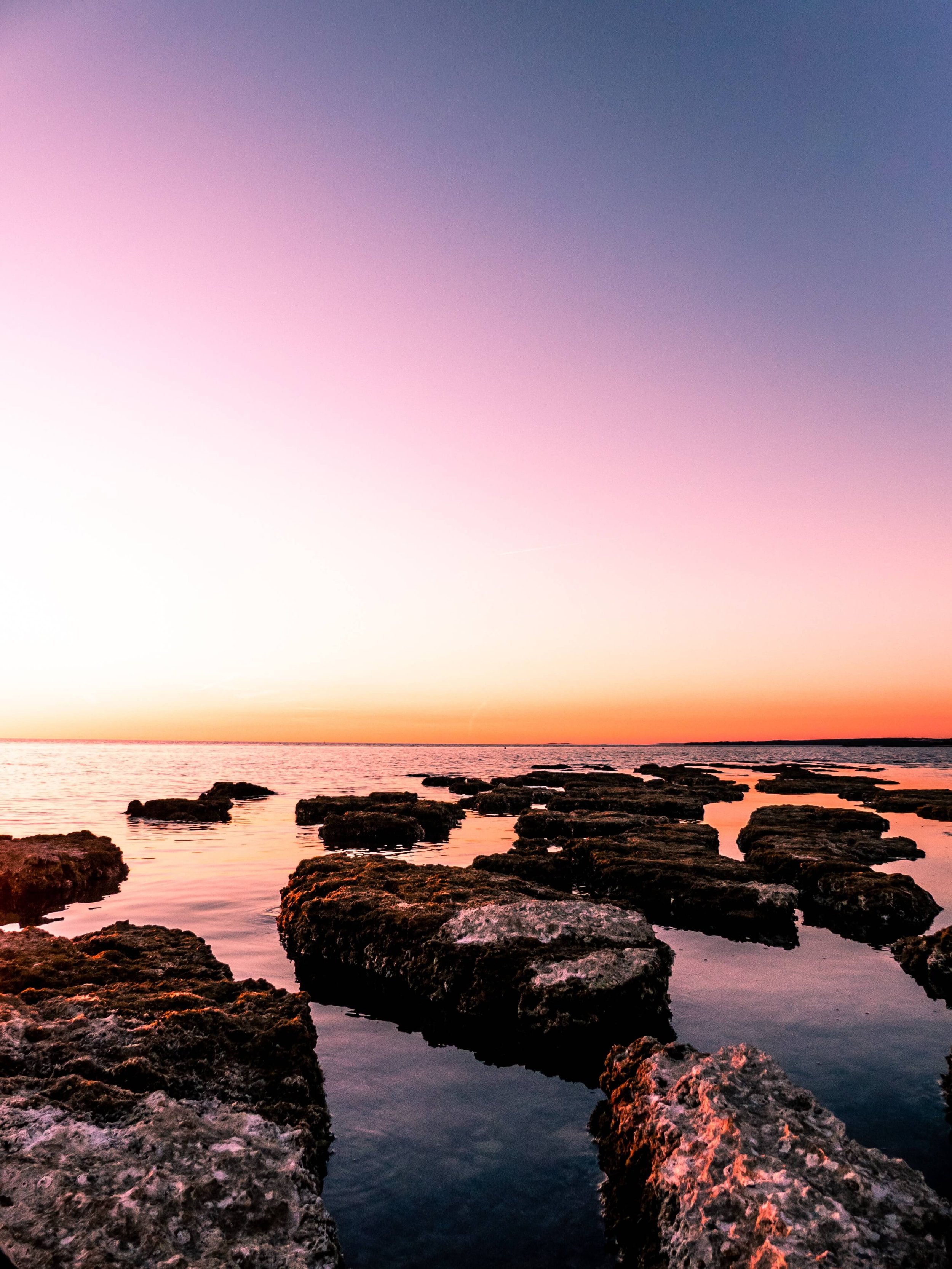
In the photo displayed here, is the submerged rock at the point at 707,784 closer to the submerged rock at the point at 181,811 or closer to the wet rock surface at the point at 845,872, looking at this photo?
the wet rock surface at the point at 845,872

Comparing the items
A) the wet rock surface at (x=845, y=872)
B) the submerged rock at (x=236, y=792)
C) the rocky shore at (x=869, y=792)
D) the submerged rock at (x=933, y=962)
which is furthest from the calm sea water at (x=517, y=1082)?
the submerged rock at (x=236, y=792)

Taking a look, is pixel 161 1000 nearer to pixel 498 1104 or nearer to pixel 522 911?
pixel 498 1104

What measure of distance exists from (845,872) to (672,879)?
4.61m

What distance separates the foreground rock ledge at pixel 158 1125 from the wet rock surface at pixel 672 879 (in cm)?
993

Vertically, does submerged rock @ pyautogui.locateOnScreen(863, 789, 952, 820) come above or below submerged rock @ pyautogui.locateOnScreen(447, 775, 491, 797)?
above

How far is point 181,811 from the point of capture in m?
34.9

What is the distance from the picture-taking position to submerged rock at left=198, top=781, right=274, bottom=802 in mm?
44394

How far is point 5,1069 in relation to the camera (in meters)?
6.47

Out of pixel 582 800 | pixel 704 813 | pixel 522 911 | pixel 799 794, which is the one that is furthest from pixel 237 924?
pixel 799 794

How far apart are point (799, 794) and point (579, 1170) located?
50.3m

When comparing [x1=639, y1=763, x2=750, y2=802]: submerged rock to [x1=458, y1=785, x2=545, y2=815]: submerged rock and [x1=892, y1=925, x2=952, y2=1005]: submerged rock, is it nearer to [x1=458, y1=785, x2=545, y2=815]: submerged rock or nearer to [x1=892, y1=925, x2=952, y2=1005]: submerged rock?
[x1=458, y1=785, x2=545, y2=815]: submerged rock

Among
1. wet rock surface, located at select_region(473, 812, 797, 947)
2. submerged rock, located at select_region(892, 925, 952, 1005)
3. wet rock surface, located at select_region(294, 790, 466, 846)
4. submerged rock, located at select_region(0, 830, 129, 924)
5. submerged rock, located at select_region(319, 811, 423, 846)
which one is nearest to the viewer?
submerged rock, located at select_region(892, 925, 952, 1005)

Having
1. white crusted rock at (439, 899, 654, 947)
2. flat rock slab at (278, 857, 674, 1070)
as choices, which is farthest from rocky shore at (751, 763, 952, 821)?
flat rock slab at (278, 857, 674, 1070)

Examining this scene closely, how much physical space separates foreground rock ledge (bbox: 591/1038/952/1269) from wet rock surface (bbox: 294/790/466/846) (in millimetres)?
21175
